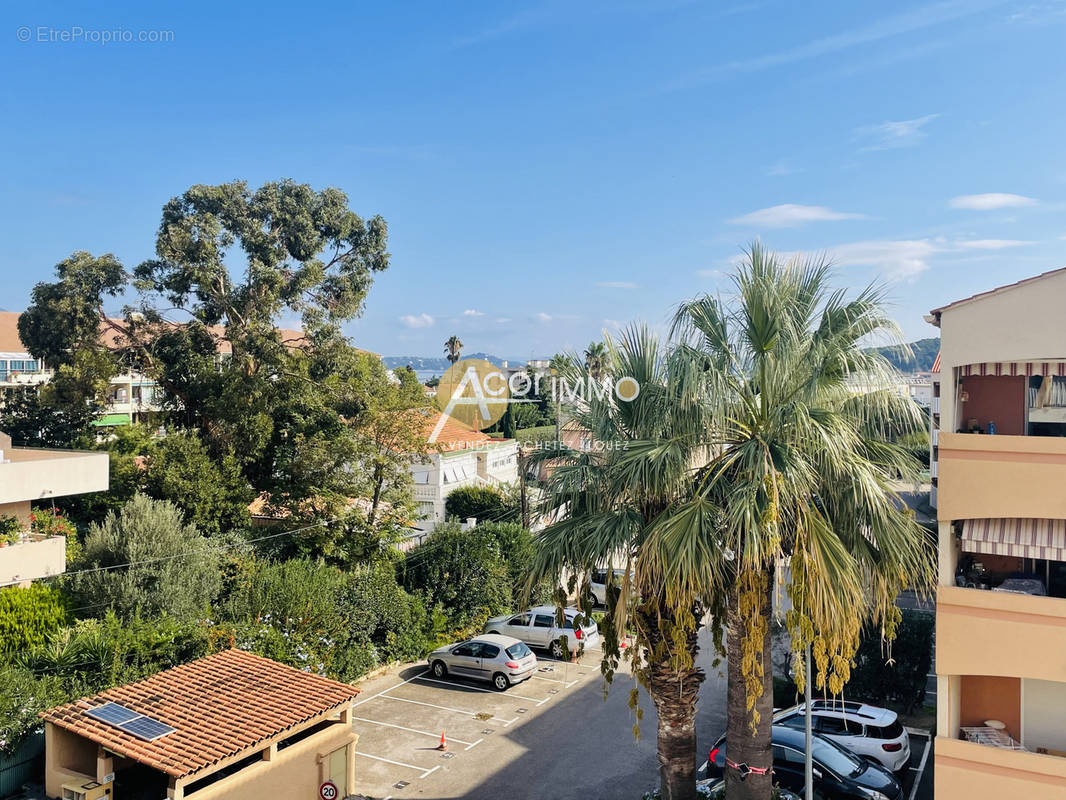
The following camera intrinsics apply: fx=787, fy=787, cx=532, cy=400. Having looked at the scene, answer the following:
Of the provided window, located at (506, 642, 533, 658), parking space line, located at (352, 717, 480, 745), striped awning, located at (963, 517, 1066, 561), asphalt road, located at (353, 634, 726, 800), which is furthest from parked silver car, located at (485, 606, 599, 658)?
striped awning, located at (963, 517, 1066, 561)

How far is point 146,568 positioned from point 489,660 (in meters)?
9.25

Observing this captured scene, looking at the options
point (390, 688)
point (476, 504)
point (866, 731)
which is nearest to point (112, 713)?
point (390, 688)

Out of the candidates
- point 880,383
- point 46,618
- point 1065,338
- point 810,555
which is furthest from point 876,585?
point 46,618

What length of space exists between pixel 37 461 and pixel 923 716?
80.3ft

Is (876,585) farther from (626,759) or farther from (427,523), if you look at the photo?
(427,523)

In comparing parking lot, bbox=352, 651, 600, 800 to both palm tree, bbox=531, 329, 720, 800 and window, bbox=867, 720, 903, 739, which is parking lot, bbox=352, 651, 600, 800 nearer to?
palm tree, bbox=531, 329, 720, 800

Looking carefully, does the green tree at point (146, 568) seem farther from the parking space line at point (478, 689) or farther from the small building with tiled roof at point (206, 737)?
the parking space line at point (478, 689)

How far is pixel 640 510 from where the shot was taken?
1102 cm

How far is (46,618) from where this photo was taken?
1805 centimetres

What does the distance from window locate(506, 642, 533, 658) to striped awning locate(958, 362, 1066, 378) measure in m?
14.5

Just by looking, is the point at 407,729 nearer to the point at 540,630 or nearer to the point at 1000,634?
the point at 540,630

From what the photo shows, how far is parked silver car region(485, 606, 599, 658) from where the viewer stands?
79.8ft

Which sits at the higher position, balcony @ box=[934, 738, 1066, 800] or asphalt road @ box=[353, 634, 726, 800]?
balcony @ box=[934, 738, 1066, 800]

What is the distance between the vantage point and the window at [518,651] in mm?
21938
